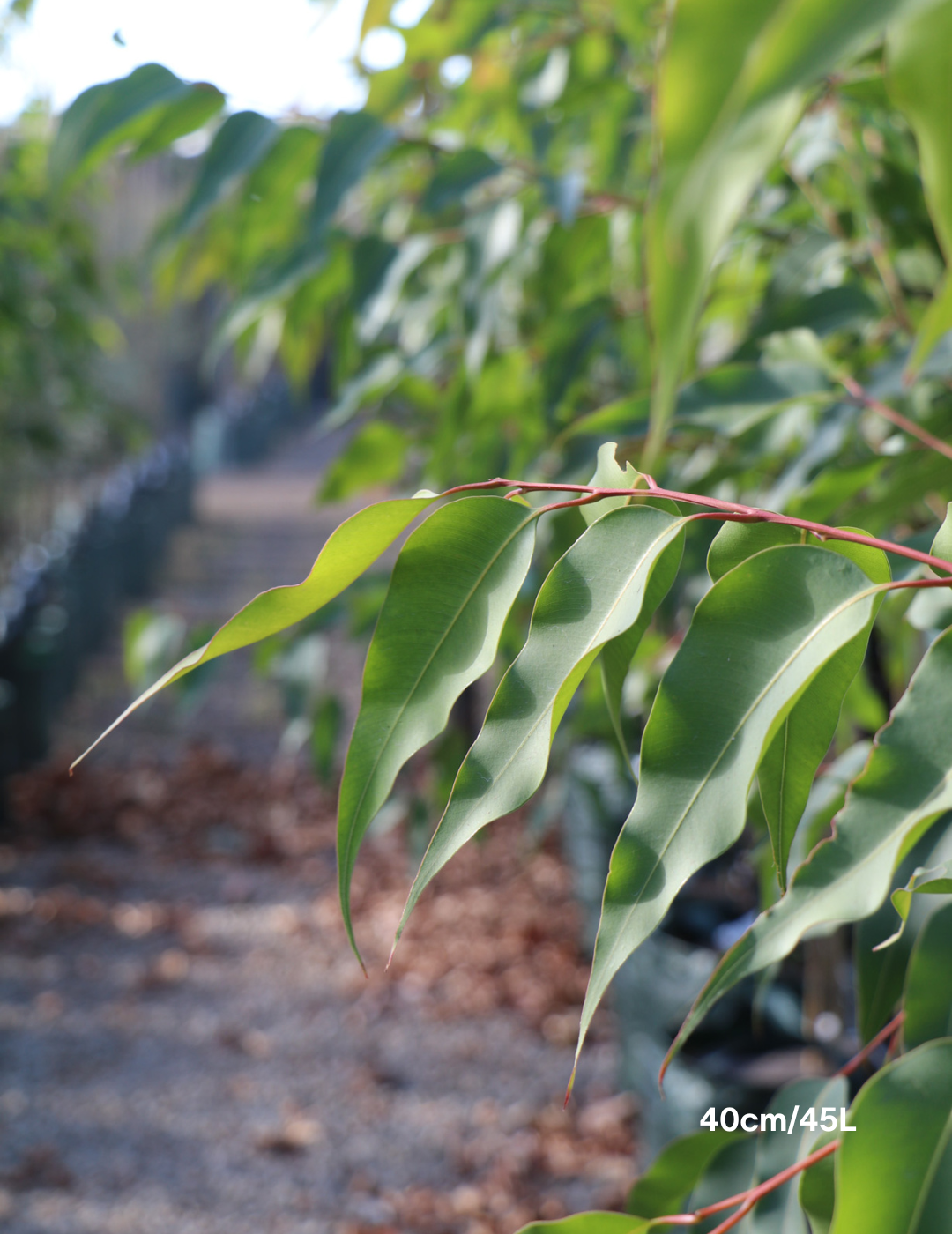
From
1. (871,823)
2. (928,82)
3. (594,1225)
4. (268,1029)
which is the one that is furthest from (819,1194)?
(268,1029)

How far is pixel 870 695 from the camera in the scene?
1096 mm

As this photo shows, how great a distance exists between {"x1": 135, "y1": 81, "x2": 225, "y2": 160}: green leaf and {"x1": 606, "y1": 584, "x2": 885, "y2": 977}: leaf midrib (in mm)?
817

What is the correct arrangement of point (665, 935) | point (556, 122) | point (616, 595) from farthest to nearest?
point (665, 935)
point (556, 122)
point (616, 595)

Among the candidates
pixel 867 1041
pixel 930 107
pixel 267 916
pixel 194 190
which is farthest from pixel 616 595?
pixel 267 916

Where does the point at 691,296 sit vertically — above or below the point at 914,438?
below

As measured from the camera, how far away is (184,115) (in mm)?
975

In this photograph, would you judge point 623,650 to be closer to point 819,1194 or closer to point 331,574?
point 331,574

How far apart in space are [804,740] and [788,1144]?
30 cm

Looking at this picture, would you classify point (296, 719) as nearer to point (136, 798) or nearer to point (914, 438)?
point (914, 438)

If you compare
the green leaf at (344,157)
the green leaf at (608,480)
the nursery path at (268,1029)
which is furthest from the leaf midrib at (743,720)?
the nursery path at (268,1029)

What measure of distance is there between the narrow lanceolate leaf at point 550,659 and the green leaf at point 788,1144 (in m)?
0.30

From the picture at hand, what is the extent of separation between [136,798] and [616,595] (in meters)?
3.95

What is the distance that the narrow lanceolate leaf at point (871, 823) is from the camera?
41 cm

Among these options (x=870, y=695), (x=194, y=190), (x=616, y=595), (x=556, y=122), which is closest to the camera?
(x=616, y=595)
